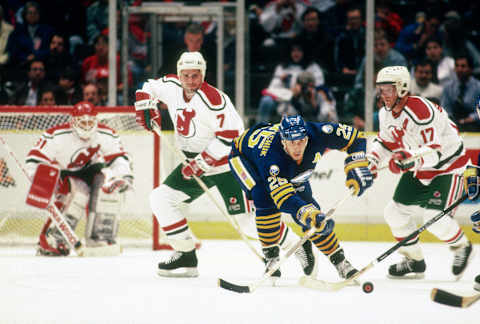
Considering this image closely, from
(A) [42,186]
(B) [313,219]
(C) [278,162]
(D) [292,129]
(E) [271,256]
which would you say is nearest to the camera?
(B) [313,219]

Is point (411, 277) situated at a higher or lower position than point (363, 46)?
lower

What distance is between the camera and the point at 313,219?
338 cm

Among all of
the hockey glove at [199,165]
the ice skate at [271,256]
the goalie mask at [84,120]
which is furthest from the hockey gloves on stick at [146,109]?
the ice skate at [271,256]

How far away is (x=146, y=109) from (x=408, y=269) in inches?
65.8

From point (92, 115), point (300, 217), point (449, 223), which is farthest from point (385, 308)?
point (92, 115)

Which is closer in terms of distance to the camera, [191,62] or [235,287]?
[235,287]

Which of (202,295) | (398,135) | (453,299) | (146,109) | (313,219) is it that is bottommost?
(202,295)

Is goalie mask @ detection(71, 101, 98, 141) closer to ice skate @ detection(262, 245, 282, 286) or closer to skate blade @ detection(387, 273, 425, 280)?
ice skate @ detection(262, 245, 282, 286)

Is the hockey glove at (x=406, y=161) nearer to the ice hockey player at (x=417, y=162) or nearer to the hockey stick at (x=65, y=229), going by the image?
the ice hockey player at (x=417, y=162)

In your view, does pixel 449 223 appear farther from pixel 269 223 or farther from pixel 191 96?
pixel 191 96

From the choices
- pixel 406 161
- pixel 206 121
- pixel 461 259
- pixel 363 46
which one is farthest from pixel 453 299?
pixel 363 46

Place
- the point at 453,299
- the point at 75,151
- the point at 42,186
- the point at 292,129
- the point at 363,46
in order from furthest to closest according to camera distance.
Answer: the point at 363,46 → the point at 75,151 → the point at 42,186 → the point at 292,129 → the point at 453,299

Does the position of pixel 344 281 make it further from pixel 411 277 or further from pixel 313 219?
pixel 411 277

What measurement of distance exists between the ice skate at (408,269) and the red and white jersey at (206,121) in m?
1.05
